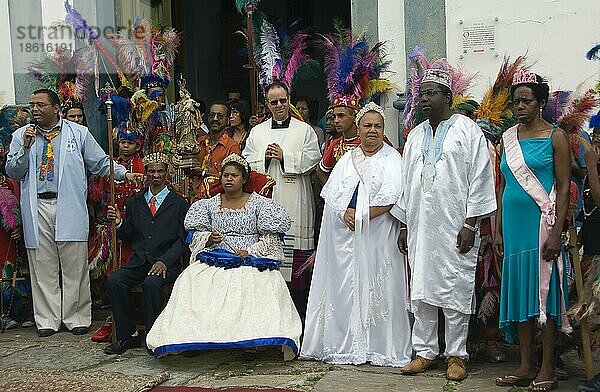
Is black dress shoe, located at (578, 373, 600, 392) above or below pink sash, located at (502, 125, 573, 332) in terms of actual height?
below

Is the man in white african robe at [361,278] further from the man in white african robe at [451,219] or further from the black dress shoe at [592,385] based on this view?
the black dress shoe at [592,385]

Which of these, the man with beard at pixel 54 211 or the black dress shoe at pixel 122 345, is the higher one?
the man with beard at pixel 54 211

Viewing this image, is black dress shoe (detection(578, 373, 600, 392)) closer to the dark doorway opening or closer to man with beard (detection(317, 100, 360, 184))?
man with beard (detection(317, 100, 360, 184))

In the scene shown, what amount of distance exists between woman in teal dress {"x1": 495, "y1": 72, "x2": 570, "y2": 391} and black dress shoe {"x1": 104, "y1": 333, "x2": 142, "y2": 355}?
2.85 metres

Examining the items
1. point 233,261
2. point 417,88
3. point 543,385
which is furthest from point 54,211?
point 543,385

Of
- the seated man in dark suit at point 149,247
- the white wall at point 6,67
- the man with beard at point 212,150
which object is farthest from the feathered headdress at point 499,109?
the white wall at point 6,67

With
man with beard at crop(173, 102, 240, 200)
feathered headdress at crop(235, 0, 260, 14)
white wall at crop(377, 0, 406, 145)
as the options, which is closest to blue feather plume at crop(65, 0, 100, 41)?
feathered headdress at crop(235, 0, 260, 14)

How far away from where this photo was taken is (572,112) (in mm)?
5641

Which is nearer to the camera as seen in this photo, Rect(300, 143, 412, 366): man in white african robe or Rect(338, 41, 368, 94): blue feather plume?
Rect(300, 143, 412, 366): man in white african robe

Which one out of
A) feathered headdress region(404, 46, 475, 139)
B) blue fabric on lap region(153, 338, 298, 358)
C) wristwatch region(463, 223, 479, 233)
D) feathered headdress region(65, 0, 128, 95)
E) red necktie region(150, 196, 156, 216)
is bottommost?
blue fabric on lap region(153, 338, 298, 358)

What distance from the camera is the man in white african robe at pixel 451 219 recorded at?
5.55 meters

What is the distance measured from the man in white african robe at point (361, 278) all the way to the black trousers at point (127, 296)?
119 centimetres

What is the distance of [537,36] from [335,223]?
2.43 meters

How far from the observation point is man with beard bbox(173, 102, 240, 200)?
7.27 metres
